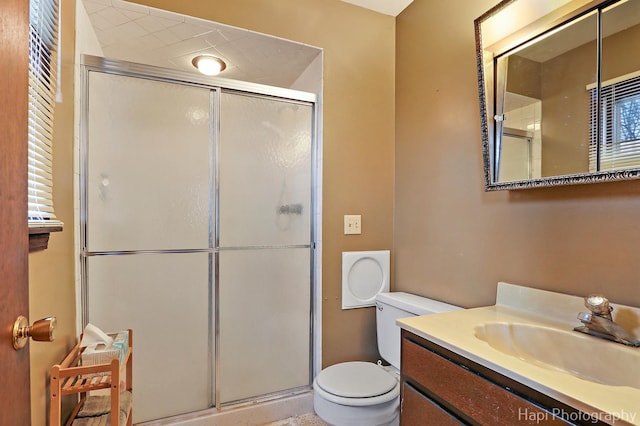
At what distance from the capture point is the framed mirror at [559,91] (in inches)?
40.3

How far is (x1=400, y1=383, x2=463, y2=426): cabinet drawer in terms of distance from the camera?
1.00 metres

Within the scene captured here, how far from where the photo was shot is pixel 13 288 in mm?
647

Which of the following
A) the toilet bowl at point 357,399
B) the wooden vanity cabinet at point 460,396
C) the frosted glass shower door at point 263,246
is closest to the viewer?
the wooden vanity cabinet at point 460,396

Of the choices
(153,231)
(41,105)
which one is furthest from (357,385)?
(41,105)

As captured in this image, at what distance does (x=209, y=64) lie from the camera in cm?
213

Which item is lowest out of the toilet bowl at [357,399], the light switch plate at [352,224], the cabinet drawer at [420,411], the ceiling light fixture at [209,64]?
the toilet bowl at [357,399]

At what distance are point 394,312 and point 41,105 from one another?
1.79 meters

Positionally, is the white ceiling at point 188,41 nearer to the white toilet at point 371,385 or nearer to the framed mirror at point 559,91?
the framed mirror at point 559,91

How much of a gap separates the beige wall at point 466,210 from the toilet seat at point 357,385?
524mm

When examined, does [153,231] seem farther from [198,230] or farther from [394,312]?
[394,312]

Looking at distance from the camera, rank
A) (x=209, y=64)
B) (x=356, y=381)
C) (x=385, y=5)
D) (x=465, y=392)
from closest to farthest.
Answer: (x=465, y=392) → (x=356, y=381) → (x=385, y=5) → (x=209, y=64)

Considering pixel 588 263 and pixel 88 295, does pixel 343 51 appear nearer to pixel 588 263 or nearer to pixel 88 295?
pixel 588 263

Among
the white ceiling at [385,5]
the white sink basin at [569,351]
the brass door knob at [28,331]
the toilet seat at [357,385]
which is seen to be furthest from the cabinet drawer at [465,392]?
the white ceiling at [385,5]

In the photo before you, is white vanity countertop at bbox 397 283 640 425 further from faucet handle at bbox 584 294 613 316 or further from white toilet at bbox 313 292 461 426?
white toilet at bbox 313 292 461 426
